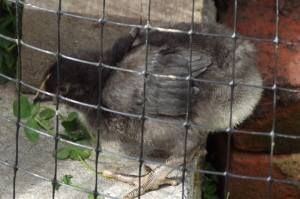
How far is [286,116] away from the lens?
13.1 feet

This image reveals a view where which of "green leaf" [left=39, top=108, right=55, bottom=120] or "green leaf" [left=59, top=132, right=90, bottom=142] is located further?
"green leaf" [left=39, top=108, right=55, bottom=120]

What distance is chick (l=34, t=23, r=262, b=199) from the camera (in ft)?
10.6

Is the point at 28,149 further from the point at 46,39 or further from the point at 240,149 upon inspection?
the point at 240,149

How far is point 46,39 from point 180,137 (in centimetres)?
152

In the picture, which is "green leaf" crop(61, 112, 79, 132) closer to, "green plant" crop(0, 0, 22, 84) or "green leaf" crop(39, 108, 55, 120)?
"green leaf" crop(39, 108, 55, 120)

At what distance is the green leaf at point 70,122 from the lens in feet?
13.1

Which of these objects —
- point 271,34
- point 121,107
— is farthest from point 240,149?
point 121,107

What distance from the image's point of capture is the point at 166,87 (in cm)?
324

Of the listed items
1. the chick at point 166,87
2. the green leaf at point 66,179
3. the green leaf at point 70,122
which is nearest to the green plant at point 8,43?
the green leaf at point 70,122

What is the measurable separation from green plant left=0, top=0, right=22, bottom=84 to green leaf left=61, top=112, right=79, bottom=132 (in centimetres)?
84

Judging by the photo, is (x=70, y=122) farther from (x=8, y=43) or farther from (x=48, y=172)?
(x=8, y=43)

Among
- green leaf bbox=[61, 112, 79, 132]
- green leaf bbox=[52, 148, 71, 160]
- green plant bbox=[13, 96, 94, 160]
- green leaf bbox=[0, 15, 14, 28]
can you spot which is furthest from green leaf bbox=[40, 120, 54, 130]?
green leaf bbox=[0, 15, 14, 28]

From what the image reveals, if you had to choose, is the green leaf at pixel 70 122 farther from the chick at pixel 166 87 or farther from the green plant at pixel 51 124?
the chick at pixel 166 87

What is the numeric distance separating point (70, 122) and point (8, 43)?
97cm
